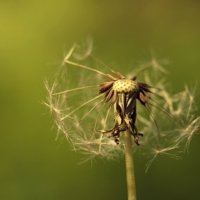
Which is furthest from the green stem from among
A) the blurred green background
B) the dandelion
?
the blurred green background

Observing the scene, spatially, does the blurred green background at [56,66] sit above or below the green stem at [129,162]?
above

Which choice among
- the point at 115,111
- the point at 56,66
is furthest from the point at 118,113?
the point at 56,66

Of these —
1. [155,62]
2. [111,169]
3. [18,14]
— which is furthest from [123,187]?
[18,14]

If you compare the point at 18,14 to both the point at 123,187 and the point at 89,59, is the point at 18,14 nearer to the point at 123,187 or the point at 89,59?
the point at 89,59

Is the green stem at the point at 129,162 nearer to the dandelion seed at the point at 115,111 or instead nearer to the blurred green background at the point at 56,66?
the dandelion seed at the point at 115,111

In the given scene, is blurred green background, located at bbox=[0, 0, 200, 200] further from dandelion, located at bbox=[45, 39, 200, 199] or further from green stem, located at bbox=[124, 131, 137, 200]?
green stem, located at bbox=[124, 131, 137, 200]

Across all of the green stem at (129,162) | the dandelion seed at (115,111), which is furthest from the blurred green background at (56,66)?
the green stem at (129,162)
